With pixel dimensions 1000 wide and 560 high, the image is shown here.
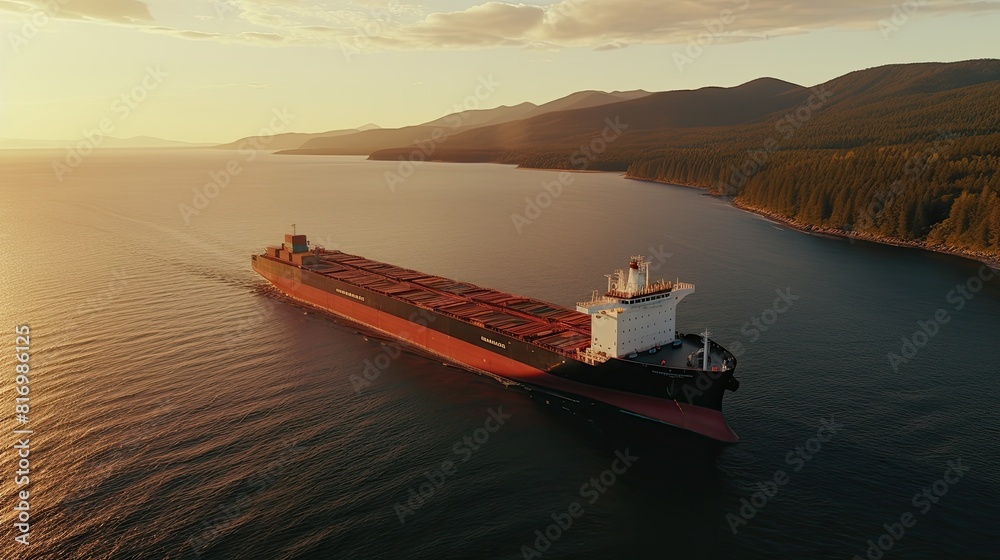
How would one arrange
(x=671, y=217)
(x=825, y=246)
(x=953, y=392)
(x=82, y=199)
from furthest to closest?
(x=82, y=199) < (x=671, y=217) < (x=825, y=246) < (x=953, y=392)

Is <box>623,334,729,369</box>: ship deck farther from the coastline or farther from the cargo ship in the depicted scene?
the coastline

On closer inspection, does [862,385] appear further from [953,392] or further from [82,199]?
[82,199]

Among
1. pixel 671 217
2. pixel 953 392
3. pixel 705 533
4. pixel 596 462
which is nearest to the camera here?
pixel 705 533

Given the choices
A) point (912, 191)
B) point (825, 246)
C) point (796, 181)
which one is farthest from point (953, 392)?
point (796, 181)

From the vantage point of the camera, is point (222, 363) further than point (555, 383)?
Yes
